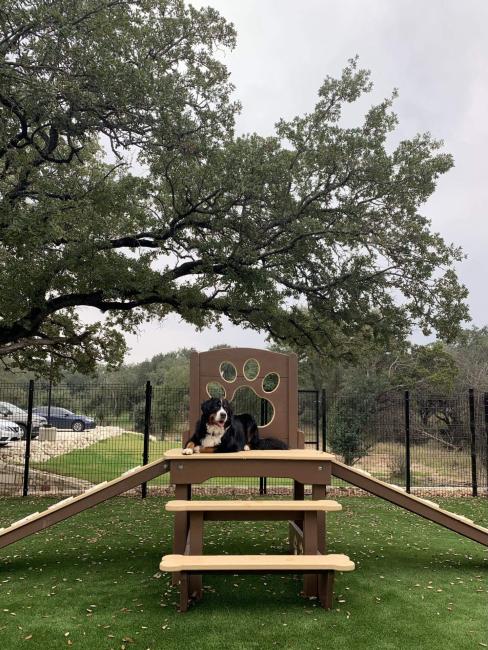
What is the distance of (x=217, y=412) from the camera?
488cm

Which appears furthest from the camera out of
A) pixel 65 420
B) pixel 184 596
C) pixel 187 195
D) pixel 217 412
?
pixel 65 420

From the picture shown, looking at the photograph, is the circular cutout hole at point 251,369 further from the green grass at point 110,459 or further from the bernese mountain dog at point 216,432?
the green grass at point 110,459

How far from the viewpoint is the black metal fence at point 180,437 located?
10.5 m

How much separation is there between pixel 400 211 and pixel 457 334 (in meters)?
2.68

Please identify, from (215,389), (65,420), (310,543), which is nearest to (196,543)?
(310,543)

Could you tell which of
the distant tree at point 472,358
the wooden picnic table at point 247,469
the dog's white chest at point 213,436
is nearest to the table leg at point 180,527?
the wooden picnic table at point 247,469

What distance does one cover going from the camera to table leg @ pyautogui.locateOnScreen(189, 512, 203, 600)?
4.24m

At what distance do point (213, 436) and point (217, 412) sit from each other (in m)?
0.24

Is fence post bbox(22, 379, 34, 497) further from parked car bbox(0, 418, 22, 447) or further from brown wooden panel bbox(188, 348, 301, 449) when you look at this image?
parked car bbox(0, 418, 22, 447)

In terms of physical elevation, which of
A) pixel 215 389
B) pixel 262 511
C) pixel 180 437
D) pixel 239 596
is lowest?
pixel 239 596

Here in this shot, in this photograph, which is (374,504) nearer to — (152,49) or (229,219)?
(229,219)

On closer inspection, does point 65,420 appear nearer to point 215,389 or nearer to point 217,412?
point 215,389

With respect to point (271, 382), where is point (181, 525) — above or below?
below

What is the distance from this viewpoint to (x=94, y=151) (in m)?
12.4
